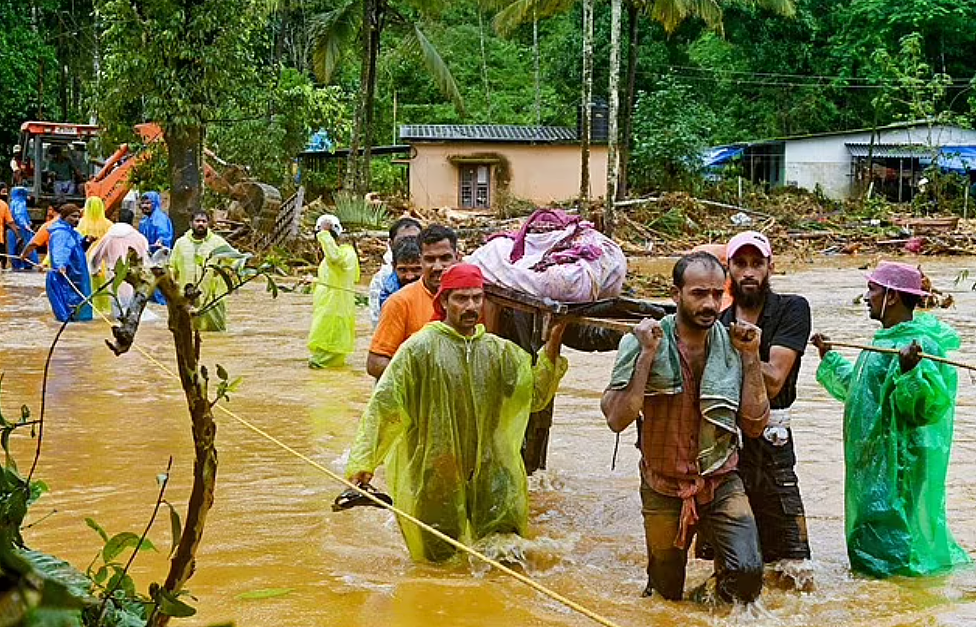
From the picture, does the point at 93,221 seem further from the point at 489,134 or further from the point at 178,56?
the point at 489,134

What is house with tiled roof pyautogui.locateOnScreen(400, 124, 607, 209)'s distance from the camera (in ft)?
114

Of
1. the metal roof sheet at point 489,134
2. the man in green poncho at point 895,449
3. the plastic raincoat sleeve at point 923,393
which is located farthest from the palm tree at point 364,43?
the plastic raincoat sleeve at point 923,393

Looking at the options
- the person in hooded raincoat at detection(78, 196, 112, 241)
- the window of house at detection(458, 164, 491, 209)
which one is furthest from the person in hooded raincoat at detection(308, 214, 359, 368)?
the window of house at detection(458, 164, 491, 209)

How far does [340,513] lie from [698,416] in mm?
2584

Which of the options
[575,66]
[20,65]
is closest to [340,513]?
[20,65]

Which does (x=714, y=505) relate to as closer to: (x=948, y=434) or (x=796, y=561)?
(x=796, y=561)

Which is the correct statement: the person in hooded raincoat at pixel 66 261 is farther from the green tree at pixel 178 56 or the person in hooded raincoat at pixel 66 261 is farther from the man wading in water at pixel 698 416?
the man wading in water at pixel 698 416

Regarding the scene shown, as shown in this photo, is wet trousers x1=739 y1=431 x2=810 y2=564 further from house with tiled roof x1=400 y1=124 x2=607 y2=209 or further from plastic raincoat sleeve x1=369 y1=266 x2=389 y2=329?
house with tiled roof x1=400 y1=124 x2=607 y2=209

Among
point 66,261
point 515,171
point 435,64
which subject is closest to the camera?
point 66,261

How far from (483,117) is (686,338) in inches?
1588

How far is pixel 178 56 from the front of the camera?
18906mm

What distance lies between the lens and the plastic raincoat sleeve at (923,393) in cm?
527

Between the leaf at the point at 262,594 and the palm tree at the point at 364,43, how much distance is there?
2173cm

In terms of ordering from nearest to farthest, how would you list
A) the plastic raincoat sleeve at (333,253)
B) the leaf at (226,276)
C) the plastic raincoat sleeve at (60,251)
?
the leaf at (226,276) → the plastic raincoat sleeve at (333,253) → the plastic raincoat sleeve at (60,251)
